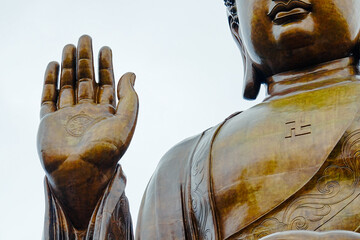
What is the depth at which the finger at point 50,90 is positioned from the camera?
290 inches

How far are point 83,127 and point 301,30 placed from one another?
1.48 m

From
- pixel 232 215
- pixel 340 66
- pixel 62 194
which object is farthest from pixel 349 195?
pixel 62 194

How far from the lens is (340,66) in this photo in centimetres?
734

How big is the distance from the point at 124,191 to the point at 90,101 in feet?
2.03

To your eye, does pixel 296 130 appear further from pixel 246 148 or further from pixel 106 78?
pixel 106 78

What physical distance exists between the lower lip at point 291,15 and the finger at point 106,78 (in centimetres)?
112

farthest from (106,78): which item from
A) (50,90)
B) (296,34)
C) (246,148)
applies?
(296,34)

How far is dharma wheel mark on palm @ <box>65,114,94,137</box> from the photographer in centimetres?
709

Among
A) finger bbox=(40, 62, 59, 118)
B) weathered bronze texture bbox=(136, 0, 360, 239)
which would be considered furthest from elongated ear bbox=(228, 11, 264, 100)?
finger bbox=(40, 62, 59, 118)

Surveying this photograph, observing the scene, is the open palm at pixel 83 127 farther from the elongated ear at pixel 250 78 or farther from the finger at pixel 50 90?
the elongated ear at pixel 250 78

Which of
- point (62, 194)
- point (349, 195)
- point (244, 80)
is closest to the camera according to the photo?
point (349, 195)

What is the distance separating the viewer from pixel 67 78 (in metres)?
7.44

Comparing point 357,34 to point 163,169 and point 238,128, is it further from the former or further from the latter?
point 163,169

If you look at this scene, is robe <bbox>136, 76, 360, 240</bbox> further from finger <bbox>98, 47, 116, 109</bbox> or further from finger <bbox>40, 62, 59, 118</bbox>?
finger <bbox>40, 62, 59, 118</bbox>
